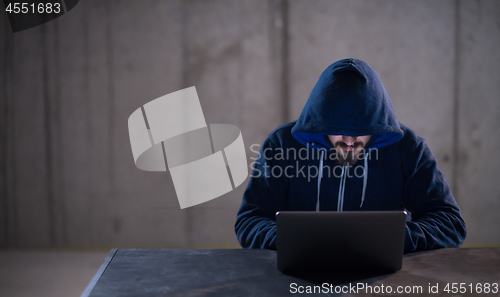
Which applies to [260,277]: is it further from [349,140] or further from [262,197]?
[349,140]

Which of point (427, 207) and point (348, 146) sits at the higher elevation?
point (348, 146)

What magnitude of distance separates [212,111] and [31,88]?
1.59 m

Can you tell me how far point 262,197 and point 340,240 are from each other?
1.99 feet

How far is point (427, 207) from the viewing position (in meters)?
1.37

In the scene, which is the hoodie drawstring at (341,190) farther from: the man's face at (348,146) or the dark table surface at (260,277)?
the dark table surface at (260,277)

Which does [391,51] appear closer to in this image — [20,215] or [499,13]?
[499,13]

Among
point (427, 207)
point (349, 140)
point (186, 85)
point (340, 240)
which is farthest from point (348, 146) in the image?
point (186, 85)

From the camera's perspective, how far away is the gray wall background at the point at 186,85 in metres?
3.11

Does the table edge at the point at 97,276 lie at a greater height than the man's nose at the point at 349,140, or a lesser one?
lesser

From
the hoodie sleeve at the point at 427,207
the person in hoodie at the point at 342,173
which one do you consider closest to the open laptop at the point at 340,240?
the hoodie sleeve at the point at 427,207

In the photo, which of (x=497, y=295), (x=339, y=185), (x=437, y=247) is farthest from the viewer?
(x=339, y=185)

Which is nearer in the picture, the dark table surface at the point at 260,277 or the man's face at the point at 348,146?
the dark table surface at the point at 260,277

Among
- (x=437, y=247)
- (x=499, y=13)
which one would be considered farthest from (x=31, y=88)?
(x=499, y=13)

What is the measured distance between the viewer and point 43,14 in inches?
123
